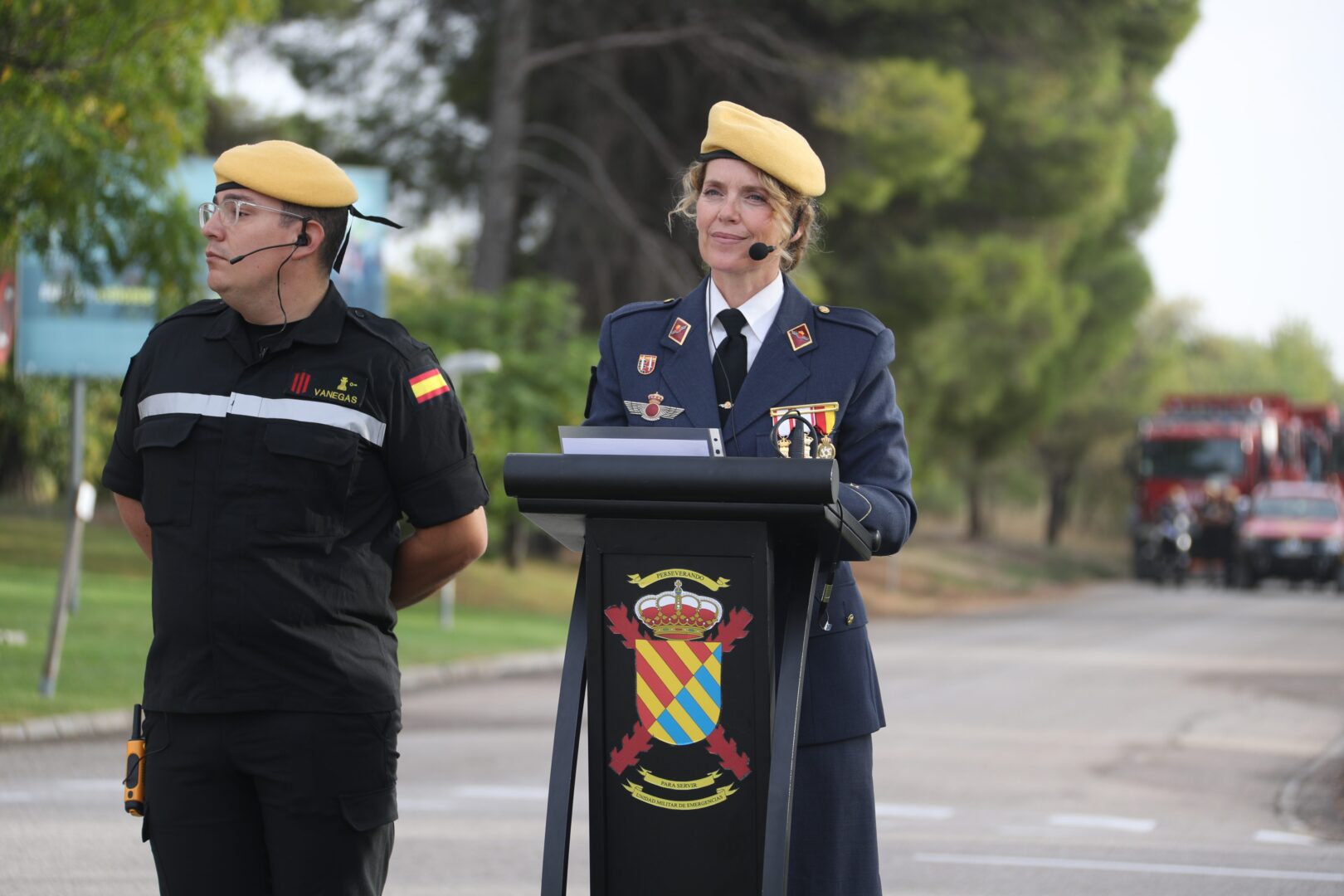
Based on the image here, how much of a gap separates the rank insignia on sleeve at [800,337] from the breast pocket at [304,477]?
0.85 metres

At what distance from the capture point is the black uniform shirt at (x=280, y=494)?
136 inches

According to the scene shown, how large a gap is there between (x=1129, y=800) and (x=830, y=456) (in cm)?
751

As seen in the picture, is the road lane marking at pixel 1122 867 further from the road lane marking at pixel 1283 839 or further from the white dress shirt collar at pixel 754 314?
the white dress shirt collar at pixel 754 314

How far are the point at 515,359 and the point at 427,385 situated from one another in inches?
871

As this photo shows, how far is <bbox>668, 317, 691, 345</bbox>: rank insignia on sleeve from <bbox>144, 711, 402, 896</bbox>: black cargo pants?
933 mm

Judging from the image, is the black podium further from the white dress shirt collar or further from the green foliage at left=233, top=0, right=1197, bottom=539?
the green foliage at left=233, top=0, right=1197, bottom=539

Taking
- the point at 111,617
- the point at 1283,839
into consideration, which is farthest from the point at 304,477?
the point at 111,617

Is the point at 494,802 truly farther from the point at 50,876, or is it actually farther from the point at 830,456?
the point at 830,456

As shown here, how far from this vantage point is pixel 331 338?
3.58 m

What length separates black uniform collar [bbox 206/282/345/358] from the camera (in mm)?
3578

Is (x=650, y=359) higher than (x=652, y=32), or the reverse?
(x=652, y=32)

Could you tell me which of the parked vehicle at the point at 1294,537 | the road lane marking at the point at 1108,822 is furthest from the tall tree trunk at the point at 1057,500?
the road lane marking at the point at 1108,822

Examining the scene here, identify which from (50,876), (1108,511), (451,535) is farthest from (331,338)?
(1108,511)

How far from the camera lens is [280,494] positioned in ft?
11.4
